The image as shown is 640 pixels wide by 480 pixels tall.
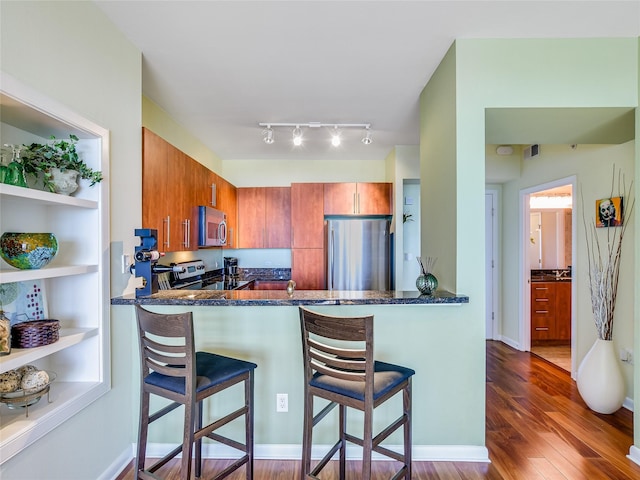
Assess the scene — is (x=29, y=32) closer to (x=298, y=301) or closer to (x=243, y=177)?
(x=298, y=301)

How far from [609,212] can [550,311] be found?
6.57 feet

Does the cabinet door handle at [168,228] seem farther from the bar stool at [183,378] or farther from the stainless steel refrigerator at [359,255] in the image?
the stainless steel refrigerator at [359,255]

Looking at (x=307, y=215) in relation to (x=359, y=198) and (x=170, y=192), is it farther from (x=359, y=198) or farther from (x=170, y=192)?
(x=170, y=192)

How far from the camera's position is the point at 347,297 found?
1.88 metres

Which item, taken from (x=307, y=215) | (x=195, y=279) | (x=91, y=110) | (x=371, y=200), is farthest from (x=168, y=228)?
(x=371, y=200)

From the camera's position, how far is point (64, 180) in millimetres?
1581

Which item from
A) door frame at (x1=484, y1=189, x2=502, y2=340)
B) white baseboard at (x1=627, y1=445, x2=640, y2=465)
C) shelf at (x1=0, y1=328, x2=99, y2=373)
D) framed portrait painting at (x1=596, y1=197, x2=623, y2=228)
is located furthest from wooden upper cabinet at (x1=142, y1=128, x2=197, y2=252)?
door frame at (x1=484, y1=189, x2=502, y2=340)

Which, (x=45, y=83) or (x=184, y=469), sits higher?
(x=45, y=83)

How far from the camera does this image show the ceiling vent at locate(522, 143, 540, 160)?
3.75 metres

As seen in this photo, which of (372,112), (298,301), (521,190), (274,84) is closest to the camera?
(298,301)

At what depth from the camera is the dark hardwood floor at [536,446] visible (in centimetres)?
189

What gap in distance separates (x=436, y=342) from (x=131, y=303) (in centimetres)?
181

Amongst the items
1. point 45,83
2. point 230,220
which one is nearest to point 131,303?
point 45,83

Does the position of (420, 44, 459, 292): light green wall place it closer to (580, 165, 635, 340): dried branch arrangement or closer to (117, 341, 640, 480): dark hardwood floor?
(117, 341, 640, 480): dark hardwood floor
